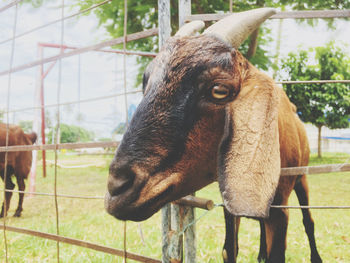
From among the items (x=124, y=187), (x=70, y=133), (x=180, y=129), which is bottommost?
(x=124, y=187)

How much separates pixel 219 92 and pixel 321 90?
7.92 feet

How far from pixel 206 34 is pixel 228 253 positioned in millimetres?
2022

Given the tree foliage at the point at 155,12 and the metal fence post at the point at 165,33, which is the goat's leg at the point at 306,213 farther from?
the tree foliage at the point at 155,12

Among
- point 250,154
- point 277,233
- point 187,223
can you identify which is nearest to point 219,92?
point 250,154

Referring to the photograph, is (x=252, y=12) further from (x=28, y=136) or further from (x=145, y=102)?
(x=28, y=136)

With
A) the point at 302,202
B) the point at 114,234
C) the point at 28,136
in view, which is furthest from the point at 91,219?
the point at 302,202

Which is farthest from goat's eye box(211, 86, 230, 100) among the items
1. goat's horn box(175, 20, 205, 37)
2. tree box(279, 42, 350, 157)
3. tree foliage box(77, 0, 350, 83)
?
tree foliage box(77, 0, 350, 83)

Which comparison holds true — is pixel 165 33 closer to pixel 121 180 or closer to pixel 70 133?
pixel 121 180

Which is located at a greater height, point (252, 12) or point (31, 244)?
point (252, 12)

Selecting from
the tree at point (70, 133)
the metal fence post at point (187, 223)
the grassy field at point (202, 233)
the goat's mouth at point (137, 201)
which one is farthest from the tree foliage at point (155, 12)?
the tree at point (70, 133)

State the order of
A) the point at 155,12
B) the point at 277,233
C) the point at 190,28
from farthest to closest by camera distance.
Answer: the point at 155,12
the point at 277,233
the point at 190,28

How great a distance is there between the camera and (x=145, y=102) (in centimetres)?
148

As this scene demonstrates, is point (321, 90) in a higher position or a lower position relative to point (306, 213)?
higher

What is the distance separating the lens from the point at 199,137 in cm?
145
